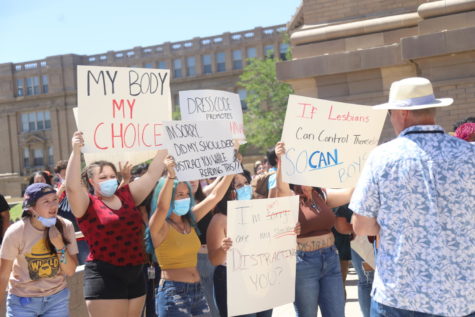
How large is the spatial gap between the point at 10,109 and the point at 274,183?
231 ft

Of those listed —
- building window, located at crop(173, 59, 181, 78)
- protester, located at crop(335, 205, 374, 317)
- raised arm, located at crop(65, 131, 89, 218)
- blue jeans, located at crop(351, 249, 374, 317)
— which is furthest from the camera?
building window, located at crop(173, 59, 181, 78)

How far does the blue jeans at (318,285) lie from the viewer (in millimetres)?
5215

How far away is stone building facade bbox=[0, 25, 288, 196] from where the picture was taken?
2520 inches

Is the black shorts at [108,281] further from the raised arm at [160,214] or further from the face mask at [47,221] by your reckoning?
the face mask at [47,221]

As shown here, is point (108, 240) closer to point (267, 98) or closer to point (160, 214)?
point (160, 214)

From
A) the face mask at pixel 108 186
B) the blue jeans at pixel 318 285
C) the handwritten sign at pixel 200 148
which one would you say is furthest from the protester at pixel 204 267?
the face mask at pixel 108 186

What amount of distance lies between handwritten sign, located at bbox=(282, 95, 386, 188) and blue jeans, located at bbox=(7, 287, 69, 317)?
6.95ft

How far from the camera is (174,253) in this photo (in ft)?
16.1

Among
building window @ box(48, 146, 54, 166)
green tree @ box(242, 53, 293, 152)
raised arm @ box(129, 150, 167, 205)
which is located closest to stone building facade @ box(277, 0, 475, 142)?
raised arm @ box(129, 150, 167, 205)

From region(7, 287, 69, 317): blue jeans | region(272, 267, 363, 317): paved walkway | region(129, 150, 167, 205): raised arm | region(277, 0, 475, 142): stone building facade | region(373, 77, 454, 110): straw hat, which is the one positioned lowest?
region(272, 267, 363, 317): paved walkway

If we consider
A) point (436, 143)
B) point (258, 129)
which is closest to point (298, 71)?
point (436, 143)

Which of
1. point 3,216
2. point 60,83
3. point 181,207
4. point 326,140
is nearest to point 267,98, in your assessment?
point 60,83

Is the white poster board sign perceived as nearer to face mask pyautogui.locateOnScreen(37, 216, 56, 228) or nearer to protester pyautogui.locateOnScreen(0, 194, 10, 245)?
face mask pyautogui.locateOnScreen(37, 216, 56, 228)

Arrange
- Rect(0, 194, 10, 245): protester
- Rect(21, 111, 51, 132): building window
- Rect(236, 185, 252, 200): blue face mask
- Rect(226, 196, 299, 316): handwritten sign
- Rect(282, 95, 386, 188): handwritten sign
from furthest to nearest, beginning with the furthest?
Rect(21, 111, 51, 132): building window, Rect(236, 185, 252, 200): blue face mask, Rect(0, 194, 10, 245): protester, Rect(282, 95, 386, 188): handwritten sign, Rect(226, 196, 299, 316): handwritten sign
